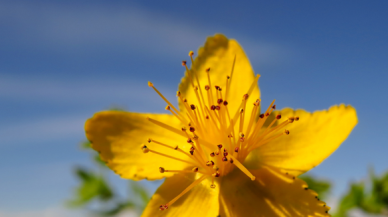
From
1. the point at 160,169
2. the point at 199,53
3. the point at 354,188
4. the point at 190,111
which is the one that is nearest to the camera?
the point at 160,169

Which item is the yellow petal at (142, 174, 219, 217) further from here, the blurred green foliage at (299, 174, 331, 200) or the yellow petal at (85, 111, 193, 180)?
the blurred green foliage at (299, 174, 331, 200)

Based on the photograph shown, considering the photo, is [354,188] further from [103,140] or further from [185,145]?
[103,140]

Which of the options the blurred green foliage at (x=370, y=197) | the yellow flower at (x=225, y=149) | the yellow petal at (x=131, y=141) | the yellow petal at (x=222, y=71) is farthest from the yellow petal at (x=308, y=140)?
the blurred green foliage at (x=370, y=197)

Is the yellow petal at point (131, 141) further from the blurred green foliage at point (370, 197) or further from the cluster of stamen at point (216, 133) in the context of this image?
the blurred green foliage at point (370, 197)

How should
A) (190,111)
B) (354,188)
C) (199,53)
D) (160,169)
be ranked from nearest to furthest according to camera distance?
1. (160,169)
2. (190,111)
3. (199,53)
4. (354,188)

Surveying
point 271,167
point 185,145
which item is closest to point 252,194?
point 271,167

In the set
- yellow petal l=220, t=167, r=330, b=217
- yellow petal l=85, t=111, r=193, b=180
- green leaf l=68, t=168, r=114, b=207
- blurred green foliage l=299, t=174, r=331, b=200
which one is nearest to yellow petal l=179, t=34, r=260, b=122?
yellow petal l=85, t=111, r=193, b=180

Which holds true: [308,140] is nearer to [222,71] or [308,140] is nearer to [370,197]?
[222,71]
